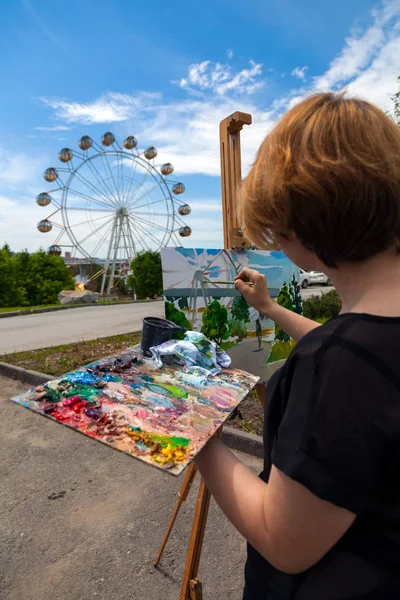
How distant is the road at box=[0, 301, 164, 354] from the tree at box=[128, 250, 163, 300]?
468 centimetres

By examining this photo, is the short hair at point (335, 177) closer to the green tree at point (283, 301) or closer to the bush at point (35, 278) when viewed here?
the green tree at point (283, 301)

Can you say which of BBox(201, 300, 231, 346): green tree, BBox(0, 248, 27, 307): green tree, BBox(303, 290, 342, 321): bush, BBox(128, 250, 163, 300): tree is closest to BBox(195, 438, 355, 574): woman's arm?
BBox(201, 300, 231, 346): green tree

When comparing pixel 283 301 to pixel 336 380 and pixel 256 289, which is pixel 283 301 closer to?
pixel 256 289

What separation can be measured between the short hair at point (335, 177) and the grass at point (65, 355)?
199 inches

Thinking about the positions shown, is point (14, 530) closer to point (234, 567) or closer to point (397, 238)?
point (234, 567)

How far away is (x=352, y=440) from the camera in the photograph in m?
0.59

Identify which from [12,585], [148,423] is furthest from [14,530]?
[148,423]

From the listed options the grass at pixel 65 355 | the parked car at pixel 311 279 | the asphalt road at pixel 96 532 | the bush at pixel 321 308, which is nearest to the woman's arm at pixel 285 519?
the asphalt road at pixel 96 532

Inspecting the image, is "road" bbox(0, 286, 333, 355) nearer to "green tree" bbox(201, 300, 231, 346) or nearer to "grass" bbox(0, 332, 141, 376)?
"grass" bbox(0, 332, 141, 376)

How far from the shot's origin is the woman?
0.60m

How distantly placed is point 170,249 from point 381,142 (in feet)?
7.54

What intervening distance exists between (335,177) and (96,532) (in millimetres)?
2397

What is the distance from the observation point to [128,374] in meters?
1.58

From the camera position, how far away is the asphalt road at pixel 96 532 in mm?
1980
